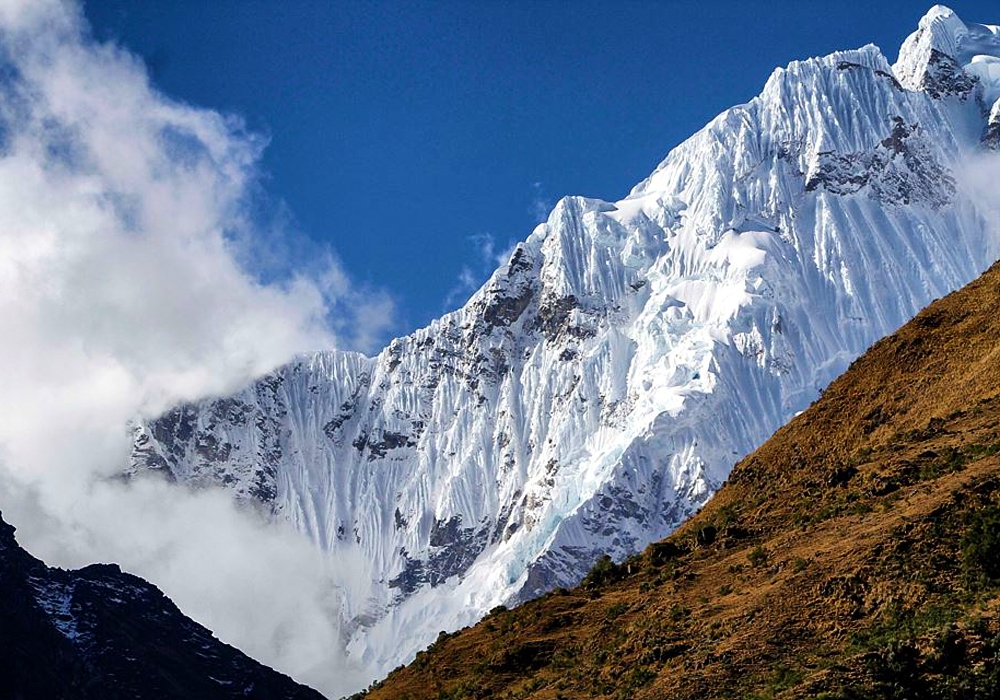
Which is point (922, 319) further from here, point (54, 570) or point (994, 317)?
point (54, 570)

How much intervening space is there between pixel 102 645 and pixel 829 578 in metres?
142

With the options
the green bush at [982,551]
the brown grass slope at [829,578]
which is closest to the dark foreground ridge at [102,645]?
the brown grass slope at [829,578]

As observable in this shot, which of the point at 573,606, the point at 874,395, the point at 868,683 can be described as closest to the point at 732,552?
the point at 573,606

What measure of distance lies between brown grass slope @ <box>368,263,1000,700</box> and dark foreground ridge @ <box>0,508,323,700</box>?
11334cm

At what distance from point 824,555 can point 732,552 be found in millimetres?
6356

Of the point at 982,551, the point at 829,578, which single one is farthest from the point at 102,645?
the point at 982,551

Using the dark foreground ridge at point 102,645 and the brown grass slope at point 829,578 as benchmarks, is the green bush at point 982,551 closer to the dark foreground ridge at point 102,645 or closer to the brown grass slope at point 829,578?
the brown grass slope at point 829,578

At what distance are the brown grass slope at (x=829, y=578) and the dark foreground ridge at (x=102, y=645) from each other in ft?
372

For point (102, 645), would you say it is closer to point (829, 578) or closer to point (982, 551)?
point (829, 578)

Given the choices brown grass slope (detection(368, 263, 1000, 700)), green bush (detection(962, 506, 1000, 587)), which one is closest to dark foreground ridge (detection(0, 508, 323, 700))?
brown grass slope (detection(368, 263, 1000, 700))

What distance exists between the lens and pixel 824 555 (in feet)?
113

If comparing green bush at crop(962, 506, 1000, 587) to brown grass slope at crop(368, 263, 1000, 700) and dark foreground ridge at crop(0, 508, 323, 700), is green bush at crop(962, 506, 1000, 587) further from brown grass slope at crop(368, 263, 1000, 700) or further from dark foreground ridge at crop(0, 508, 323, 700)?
dark foreground ridge at crop(0, 508, 323, 700)

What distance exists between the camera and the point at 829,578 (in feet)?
108

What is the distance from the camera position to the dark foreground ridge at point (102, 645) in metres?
148
